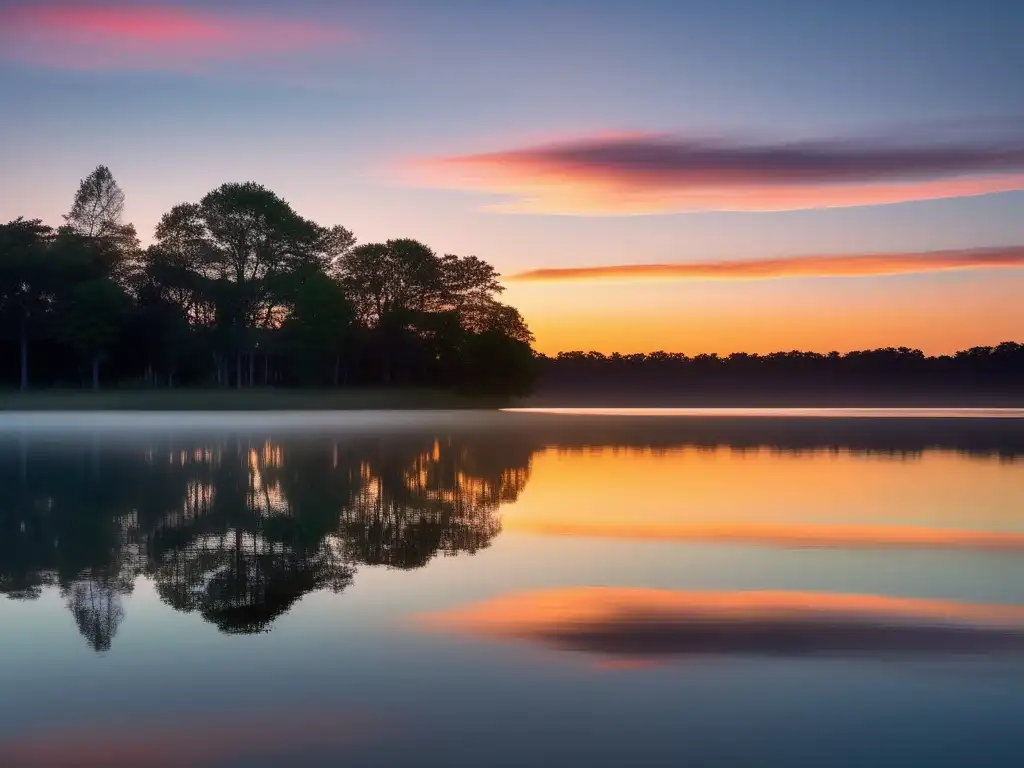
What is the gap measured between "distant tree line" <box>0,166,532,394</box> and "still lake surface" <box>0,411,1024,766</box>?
8654 centimetres

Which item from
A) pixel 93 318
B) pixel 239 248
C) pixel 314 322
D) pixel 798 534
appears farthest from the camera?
pixel 239 248

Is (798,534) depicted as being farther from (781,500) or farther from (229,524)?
(229,524)

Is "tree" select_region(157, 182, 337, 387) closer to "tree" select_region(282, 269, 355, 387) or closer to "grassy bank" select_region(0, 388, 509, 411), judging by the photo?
"tree" select_region(282, 269, 355, 387)

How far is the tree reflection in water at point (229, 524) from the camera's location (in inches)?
587

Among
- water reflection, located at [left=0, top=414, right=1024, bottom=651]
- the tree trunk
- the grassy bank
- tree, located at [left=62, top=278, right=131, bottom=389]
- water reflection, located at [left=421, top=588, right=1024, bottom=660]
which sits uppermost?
tree, located at [left=62, top=278, right=131, bottom=389]

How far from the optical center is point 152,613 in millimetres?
13469

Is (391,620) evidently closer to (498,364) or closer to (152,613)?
(152,613)

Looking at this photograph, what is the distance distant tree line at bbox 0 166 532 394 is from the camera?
111938 mm

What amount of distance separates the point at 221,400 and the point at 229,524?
8193 cm

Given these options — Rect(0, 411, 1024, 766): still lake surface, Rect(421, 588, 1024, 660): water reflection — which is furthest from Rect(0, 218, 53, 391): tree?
Rect(421, 588, 1024, 660): water reflection

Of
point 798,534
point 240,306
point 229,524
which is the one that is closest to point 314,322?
point 240,306

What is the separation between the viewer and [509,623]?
13117 mm

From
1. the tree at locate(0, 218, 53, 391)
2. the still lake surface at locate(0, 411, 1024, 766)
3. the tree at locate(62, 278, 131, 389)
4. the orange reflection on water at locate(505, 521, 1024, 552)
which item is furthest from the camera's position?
the tree at locate(0, 218, 53, 391)

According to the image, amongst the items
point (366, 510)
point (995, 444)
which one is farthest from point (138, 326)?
point (366, 510)
